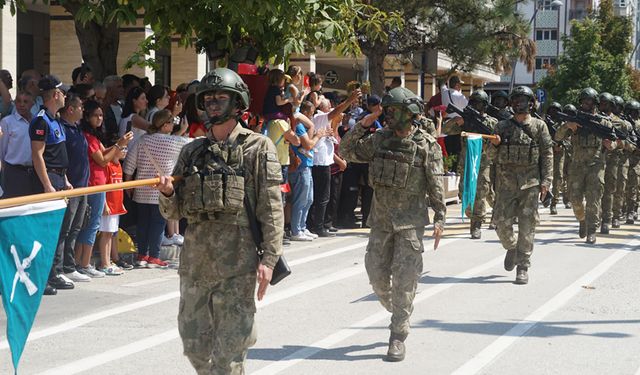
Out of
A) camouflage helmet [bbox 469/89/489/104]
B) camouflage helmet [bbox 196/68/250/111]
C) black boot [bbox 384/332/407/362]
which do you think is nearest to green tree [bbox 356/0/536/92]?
camouflage helmet [bbox 469/89/489/104]

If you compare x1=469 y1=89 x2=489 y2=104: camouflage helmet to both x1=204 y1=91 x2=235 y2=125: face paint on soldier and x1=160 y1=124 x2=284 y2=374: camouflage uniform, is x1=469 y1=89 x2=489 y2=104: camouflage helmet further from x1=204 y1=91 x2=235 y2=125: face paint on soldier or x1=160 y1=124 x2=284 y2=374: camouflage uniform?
x1=204 y1=91 x2=235 y2=125: face paint on soldier

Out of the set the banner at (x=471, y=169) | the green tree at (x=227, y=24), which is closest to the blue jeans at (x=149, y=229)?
the green tree at (x=227, y=24)

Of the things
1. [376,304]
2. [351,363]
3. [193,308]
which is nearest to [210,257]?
[193,308]

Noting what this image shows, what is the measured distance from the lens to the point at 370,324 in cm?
891

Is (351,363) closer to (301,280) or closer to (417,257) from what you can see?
(417,257)

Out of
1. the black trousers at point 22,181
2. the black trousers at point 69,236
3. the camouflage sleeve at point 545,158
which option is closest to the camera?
the black trousers at point 22,181

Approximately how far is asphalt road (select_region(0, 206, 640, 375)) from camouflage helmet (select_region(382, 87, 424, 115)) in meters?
1.85

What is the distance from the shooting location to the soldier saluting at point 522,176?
11.3m

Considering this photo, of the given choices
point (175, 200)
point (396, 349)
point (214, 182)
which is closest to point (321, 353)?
point (396, 349)

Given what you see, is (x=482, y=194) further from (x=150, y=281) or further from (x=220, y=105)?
(x=220, y=105)

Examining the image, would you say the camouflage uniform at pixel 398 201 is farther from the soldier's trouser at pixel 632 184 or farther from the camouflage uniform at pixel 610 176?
the soldier's trouser at pixel 632 184

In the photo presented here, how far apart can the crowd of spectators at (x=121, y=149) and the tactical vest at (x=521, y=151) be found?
1824mm

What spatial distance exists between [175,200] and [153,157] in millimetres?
5940

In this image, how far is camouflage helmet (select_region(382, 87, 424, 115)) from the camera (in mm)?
7734
